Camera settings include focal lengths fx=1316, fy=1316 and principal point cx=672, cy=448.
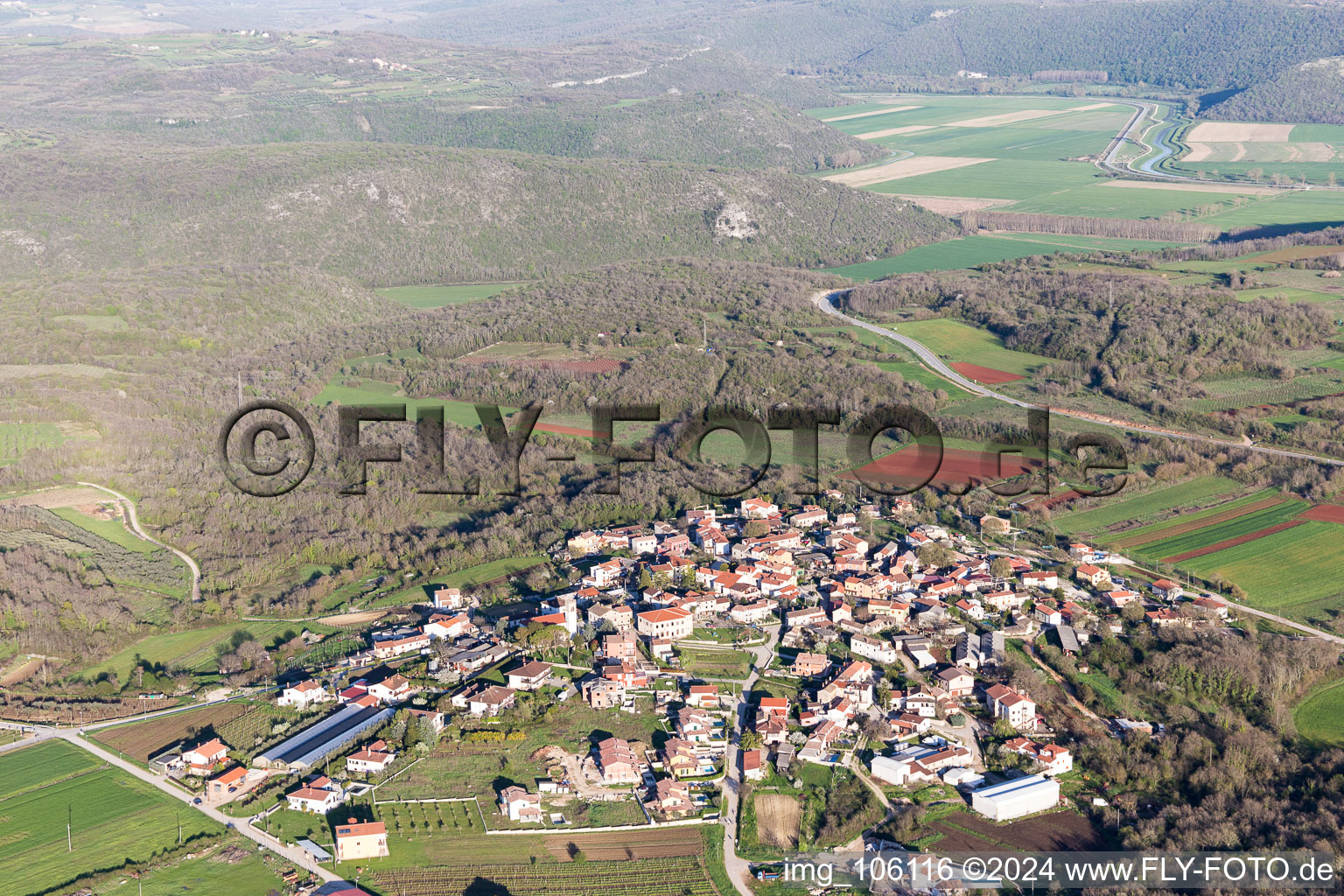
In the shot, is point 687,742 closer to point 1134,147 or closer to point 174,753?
point 174,753

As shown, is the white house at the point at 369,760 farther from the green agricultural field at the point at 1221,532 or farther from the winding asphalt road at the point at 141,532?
the green agricultural field at the point at 1221,532

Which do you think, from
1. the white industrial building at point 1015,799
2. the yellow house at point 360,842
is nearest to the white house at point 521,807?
the yellow house at point 360,842

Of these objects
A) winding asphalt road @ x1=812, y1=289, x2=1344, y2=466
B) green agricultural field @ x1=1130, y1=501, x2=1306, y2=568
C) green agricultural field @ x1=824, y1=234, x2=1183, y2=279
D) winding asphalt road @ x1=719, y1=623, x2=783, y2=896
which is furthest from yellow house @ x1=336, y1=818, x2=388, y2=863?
green agricultural field @ x1=824, y1=234, x2=1183, y2=279

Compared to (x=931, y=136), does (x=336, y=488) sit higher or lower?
lower

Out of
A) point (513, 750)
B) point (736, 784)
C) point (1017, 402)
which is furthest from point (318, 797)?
point (1017, 402)

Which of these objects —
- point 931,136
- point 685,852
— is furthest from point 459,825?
point 931,136

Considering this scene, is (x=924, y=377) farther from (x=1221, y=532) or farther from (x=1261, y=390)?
(x=1221, y=532)
